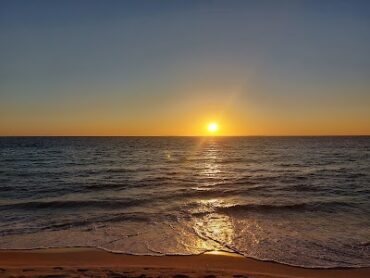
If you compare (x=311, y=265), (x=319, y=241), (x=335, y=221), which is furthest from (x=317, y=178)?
(x=311, y=265)

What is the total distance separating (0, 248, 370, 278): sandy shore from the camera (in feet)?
30.3

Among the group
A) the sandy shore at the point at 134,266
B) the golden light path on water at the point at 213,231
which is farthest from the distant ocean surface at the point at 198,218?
the sandy shore at the point at 134,266

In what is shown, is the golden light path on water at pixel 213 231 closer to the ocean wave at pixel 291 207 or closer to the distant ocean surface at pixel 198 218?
the distant ocean surface at pixel 198 218

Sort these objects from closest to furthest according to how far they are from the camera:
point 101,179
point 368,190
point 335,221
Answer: point 335,221 < point 368,190 < point 101,179

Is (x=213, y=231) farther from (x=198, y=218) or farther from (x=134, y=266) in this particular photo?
(x=134, y=266)

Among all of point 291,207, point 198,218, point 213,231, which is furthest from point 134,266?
point 291,207

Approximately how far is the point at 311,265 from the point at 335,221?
19.3 ft

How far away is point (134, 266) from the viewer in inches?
394

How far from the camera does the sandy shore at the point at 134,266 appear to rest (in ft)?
30.3

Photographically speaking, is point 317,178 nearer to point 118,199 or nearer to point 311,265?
point 118,199

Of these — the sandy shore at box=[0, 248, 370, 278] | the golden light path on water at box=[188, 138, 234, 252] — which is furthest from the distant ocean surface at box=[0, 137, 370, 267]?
the sandy shore at box=[0, 248, 370, 278]

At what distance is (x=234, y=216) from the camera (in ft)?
55.1

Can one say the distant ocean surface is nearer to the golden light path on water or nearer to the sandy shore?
the golden light path on water

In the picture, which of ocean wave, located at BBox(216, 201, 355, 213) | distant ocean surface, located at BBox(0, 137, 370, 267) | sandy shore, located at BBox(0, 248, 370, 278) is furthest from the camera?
ocean wave, located at BBox(216, 201, 355, 213)
